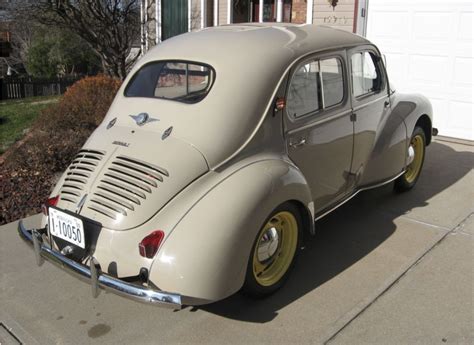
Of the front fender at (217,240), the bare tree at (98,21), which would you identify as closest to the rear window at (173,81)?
the front fender at (217,240)

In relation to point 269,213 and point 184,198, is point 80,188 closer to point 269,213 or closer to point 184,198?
point 184,198

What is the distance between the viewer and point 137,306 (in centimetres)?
351

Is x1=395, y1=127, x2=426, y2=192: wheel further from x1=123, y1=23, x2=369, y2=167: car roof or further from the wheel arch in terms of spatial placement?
x1=123, y1=23, x2=369, y2=167: car roof

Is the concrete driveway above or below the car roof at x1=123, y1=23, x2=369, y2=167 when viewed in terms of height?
below

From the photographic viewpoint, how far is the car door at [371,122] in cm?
441

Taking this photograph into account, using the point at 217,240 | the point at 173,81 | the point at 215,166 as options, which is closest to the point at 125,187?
the point at 215,166

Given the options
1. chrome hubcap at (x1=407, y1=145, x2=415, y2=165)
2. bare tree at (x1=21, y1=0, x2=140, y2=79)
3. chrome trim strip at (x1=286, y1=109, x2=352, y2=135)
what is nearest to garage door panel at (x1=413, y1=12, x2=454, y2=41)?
chrome hubcap at (x1=407, y1=145, x2=415, y2=165)

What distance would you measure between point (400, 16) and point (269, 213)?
6.04 m

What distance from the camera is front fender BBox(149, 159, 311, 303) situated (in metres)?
2.91

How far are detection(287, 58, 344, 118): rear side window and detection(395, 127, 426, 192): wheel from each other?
1556 millimetres

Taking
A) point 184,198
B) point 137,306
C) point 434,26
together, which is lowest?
point 137,306

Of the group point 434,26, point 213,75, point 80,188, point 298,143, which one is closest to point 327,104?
point 298,143

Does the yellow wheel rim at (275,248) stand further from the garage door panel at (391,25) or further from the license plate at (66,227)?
the garage door panel at (391,25)

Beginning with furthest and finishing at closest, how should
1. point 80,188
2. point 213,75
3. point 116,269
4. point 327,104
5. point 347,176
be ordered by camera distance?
point 347,176 → point 327,104 → point 213,75 → point 80,188 → point 116,269
